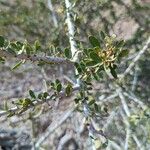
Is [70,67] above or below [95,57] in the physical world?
above

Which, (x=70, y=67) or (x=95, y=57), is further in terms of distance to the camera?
(x=70, y=67)

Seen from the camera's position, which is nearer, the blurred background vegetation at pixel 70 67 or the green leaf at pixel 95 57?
the green leaf at pixel 95 57

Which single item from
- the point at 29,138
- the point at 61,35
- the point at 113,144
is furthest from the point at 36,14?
the point at 113,144

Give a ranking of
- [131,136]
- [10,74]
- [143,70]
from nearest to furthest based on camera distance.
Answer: [131,136] → [143,70] → [10,74]

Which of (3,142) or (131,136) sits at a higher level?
(3,142)

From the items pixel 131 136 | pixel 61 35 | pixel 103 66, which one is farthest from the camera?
pixel 61 35

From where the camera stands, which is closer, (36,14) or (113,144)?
(113,144)

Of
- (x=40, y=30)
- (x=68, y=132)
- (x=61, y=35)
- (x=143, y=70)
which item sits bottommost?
(x=68, y=132)

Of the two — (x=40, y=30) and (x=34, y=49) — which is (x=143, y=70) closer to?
(x=40, y=30)

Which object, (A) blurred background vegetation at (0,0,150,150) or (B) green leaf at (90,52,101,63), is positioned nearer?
(B) green leaf at (90,52,101,63)

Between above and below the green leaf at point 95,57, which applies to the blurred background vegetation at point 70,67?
above

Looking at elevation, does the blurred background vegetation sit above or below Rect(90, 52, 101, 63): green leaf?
above
